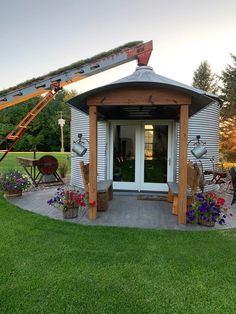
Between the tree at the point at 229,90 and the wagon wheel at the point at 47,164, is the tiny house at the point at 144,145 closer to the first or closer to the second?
the wagon wheel at the point at 47,164

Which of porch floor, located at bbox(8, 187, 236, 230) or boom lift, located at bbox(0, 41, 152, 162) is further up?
boom lift, located at bbox(0, 41, 152, 162)

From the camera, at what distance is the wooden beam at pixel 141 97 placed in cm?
409

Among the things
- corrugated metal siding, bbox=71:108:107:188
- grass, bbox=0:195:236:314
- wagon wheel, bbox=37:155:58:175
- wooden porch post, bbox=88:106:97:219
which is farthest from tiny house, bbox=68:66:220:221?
grass, bbox=0:195:236:314

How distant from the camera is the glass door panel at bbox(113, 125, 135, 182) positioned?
22.7ft

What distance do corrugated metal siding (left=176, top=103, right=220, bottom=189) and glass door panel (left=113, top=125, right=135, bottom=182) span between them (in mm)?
1675

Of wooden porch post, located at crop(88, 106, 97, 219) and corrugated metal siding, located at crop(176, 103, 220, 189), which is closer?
wooden porch post, located at crop(88, 106, 97, 219)

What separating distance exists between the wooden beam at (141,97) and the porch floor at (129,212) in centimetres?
212

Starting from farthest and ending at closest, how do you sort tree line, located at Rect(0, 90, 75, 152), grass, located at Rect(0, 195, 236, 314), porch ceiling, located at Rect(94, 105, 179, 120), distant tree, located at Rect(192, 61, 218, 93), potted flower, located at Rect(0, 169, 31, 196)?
1. tree line, located at Rect(0, 90, 75, 152)
2. distant tree, located at Rect(192, 61, 218, 93)
3. potted flower, located at Rect(0, 169, 31, 196)
4. porch ceiling, located at Rect(94, 105, 179, 120)
5. grass, located at Rect(0, 195, 236, 314)

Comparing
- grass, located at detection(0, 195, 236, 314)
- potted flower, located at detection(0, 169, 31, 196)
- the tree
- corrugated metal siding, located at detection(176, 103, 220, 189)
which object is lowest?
grass, located at detection(0, 195, 236, 314)

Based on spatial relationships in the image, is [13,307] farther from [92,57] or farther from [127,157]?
[92,57]

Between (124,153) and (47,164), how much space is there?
2.62 meters

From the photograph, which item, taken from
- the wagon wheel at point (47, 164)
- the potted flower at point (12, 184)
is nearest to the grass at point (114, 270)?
the potted flower at point (12, 184)

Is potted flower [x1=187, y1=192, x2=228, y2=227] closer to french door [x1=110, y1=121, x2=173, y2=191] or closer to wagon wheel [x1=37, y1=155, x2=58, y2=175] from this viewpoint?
french door [x1=110, y1=121, x2=173, y2=191]

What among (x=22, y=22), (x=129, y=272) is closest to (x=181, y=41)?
(x=22, y=22)
